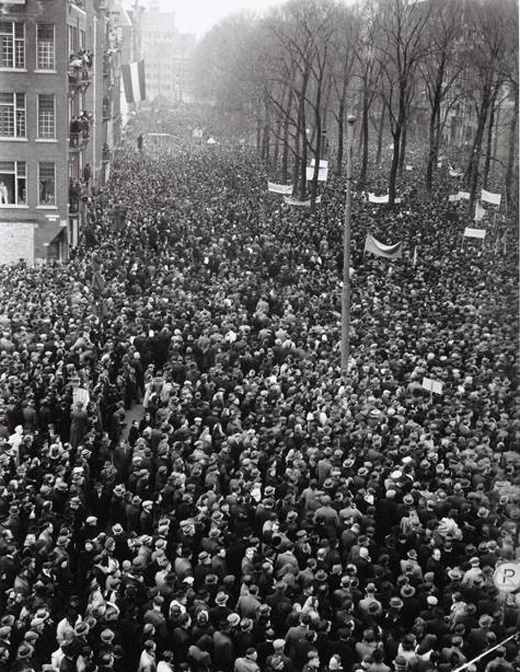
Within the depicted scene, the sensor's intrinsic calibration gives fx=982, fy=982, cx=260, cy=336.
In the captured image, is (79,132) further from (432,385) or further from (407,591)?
(407,591)

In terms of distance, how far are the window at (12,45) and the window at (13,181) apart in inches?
116

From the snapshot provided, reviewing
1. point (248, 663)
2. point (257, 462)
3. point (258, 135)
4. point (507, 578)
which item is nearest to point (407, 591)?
point (507, 578)

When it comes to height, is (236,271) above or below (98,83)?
below

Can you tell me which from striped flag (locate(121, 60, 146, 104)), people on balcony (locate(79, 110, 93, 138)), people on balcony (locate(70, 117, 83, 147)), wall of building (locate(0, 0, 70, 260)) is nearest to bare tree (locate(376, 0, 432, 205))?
striped flag (locate(121, 60, 146, 104))

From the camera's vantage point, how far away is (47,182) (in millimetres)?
31078

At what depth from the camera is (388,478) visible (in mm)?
15438

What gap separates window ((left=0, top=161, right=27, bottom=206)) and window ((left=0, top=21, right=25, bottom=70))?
2957 mm

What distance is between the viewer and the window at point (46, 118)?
2996 centimetres

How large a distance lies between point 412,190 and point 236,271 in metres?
17.5

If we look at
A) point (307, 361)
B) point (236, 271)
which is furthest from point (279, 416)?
point (236, 271)

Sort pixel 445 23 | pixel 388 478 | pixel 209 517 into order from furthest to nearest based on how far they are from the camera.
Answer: pixel 445 23, pixel 388 478, pixel 209 517

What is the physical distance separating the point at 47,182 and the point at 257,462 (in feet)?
57.8

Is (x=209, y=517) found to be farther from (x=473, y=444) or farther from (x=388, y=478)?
(x=473, y=444)

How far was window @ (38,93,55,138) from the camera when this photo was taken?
30.0 m
